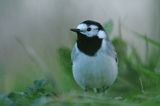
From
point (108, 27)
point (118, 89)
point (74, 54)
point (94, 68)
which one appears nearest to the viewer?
point (118, 89)

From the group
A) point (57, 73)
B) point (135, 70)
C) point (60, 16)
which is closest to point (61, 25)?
point (60, 16)

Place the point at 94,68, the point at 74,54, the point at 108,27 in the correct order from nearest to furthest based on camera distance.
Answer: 1. the point at 94,68
2. the point at 74,54
3. the point at 108,27

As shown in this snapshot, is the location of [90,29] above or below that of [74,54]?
above

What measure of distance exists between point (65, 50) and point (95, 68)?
217mm

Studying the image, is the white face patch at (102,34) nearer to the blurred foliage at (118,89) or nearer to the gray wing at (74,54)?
the blurred foliage at (118,89)

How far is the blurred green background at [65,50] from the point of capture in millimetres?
3336

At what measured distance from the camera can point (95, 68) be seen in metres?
4.68

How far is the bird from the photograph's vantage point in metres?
4.70

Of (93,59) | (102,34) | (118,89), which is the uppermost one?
(102,34)

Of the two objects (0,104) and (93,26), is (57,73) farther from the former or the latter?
(0,104)

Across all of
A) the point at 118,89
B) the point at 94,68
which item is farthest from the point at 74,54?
the point at 118,89

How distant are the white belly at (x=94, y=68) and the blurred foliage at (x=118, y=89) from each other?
0.18ft

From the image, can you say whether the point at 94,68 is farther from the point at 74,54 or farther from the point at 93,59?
the point at 74,54

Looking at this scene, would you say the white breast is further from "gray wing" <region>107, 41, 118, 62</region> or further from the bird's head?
the bird's head
